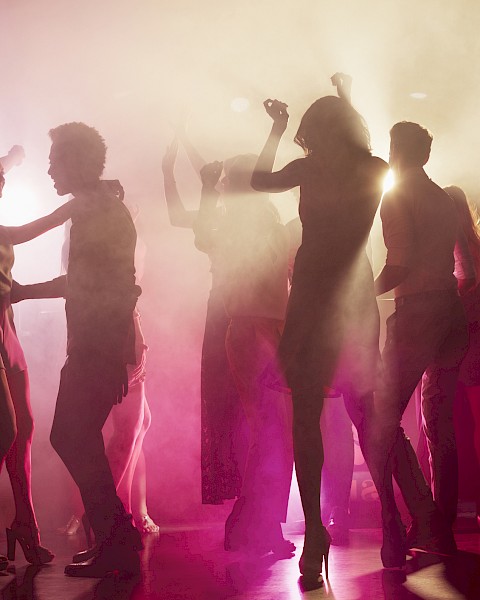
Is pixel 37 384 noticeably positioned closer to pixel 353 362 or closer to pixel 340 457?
pixel 340 457

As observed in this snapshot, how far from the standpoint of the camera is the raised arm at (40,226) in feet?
9.46

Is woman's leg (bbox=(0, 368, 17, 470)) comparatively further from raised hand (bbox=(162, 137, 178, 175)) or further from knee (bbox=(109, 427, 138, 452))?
raised hand (bbox=(162, 137, 178, 175))

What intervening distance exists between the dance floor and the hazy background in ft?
5.11

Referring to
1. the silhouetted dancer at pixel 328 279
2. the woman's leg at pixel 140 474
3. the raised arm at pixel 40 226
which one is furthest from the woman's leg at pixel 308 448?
the woman's leg at pixel 140 474

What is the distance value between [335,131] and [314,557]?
1.36 m

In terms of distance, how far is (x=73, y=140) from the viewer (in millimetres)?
2910

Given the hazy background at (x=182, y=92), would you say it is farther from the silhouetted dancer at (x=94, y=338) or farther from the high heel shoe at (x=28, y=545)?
the silhouetted dancer at (x=94, y=338)

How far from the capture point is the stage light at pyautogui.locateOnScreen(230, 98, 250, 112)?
17.4 feet

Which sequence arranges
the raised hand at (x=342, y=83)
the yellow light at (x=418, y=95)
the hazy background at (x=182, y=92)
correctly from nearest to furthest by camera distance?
the raised hand at (x=342, y=83), the hazy background at (x=182, y=92), the yellow light at (x=418, y=95)

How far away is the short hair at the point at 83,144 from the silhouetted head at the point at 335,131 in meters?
0.77

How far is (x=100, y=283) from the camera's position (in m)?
2.79

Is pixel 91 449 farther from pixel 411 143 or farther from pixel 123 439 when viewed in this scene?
pixel 411 143

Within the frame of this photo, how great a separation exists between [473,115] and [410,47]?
25.9 inches

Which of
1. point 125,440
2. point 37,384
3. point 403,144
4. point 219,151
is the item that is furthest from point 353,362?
point 219,151
